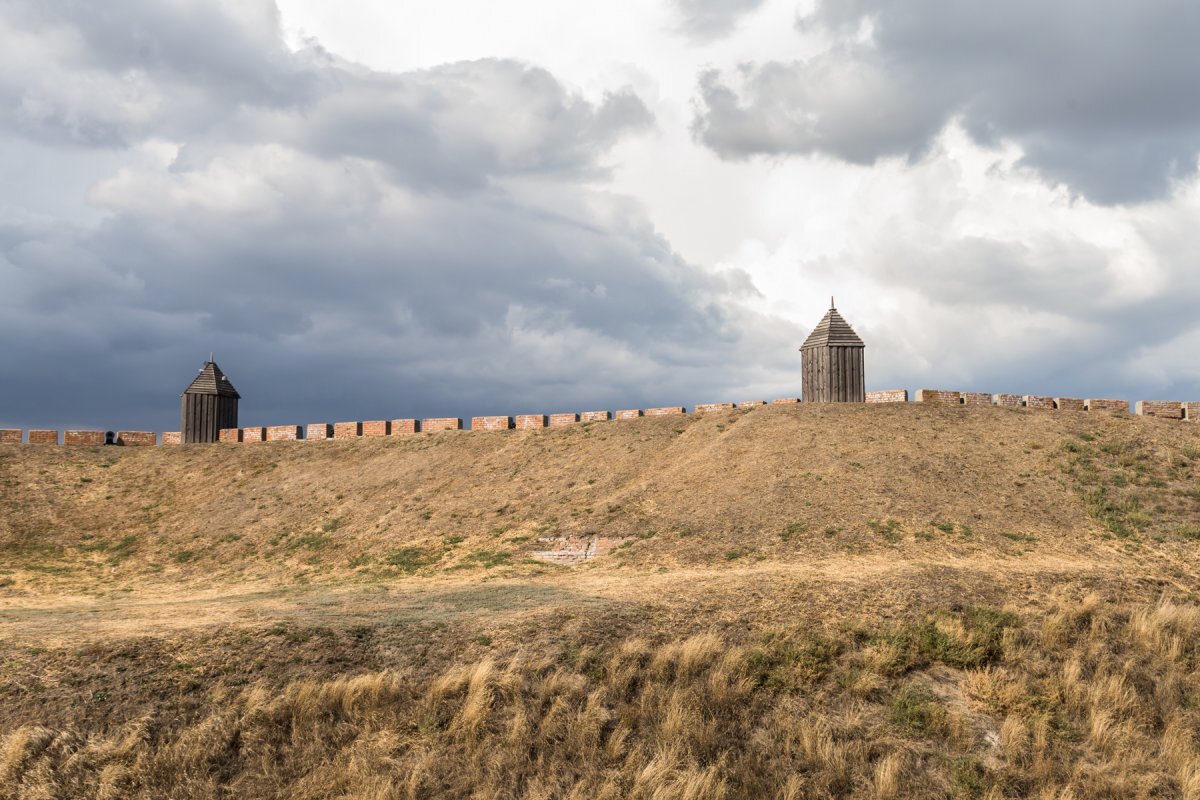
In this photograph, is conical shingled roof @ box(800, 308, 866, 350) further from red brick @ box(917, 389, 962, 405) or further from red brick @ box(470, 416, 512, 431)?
red brick @ box(470, 416, 512, 431)

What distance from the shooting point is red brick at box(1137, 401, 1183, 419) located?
38.0 meters

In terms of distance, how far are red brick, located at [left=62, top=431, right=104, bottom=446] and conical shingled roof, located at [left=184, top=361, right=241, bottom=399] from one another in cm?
562

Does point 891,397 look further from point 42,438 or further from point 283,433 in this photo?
point 42,438

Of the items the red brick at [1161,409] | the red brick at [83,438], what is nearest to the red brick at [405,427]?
the red brick at [83,438]

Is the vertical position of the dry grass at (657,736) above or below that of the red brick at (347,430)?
below

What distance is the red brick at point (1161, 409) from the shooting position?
125 ft

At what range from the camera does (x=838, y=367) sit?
40.2 metres

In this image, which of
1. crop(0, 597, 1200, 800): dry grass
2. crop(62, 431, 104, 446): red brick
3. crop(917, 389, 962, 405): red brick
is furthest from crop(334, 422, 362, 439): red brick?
crop(0, 597, 1200, 800): dry grass

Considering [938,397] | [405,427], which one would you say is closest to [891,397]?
[938,397]

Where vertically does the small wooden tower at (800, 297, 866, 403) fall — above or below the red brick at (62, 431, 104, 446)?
above

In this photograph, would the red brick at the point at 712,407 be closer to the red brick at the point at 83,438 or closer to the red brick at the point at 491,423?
the red brick at the point at 491,423

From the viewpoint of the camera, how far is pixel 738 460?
32.1 metres

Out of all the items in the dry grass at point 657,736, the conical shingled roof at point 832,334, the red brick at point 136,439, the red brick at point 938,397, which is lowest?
the dry grass at point 657,736

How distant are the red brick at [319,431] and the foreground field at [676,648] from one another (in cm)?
1601
